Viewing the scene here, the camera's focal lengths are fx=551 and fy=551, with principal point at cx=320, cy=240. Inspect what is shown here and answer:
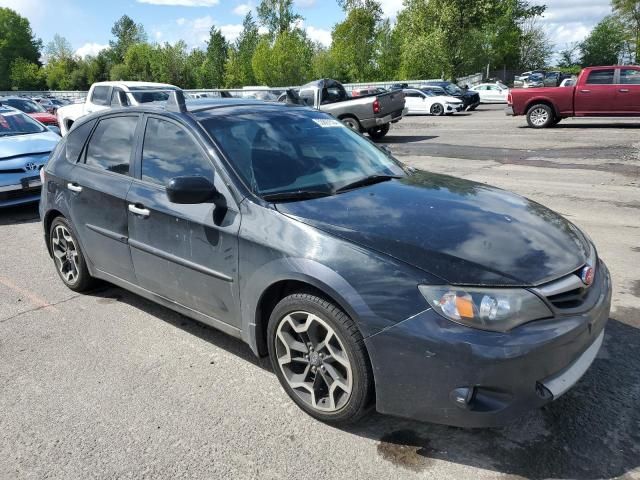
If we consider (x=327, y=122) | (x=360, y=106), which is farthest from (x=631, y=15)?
(x=327, y=122)

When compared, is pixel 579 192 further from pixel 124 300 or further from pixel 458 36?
pixel 458 36

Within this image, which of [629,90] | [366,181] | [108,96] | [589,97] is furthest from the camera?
[589,97]

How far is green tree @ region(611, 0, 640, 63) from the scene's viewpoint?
2665 inches

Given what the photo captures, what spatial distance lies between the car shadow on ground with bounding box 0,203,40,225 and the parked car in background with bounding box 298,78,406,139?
8.78m

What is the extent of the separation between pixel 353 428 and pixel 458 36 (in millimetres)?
49484

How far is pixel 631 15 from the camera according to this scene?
68750mm

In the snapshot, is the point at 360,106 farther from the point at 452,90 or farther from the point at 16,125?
the point at 452,90

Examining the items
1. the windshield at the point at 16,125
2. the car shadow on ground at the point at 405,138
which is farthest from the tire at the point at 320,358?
the car shadow on ground at the point at 405,138

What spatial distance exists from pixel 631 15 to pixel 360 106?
227ft

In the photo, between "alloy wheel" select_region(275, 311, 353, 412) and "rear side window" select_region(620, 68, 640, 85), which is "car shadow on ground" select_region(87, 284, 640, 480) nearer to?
"alloy wheel" select_region(275, 311, 353, 412)

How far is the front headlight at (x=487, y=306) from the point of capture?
242cm

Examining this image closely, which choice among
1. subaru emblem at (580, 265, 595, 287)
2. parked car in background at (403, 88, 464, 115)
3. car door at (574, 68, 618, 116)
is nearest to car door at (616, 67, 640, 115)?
car door at (574, 68, 618, 116)

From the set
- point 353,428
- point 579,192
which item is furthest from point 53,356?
point 579,192

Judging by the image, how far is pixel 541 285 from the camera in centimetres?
254
